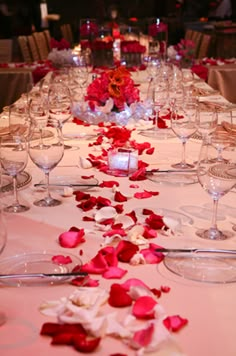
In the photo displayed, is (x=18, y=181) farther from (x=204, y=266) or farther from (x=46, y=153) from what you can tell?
(x=204, y=266)

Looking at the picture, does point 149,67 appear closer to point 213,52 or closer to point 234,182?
point 234,182

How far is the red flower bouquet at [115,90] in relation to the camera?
232 cm

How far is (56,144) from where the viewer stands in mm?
1412

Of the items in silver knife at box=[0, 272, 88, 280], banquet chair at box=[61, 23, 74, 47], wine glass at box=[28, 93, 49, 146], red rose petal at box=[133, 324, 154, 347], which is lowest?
banquet chair at box=[61, 23, 74, 47]

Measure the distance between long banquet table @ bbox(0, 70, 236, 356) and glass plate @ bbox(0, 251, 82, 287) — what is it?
0.05ft

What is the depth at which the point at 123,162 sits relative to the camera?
1667mm

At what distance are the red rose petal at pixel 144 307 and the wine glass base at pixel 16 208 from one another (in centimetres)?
56

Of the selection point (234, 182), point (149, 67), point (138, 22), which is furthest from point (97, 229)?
point (138, 22)

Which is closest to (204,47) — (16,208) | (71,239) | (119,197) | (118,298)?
(119,197)

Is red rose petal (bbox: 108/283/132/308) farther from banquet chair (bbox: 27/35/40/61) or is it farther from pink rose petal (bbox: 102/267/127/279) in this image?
banquet chair (bbox: 27/35/40/61)

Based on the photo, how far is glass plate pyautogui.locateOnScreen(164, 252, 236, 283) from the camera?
1.02 m

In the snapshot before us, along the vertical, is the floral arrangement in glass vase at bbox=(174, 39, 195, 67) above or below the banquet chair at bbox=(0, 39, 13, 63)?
above

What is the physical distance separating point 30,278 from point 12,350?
22 centimetres

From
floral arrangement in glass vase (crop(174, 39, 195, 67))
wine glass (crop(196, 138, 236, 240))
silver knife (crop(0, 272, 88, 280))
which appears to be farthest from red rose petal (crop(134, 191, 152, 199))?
floral arrangement in glass vase (crop(174, 39, 195, 67))
